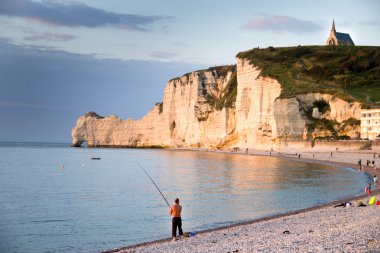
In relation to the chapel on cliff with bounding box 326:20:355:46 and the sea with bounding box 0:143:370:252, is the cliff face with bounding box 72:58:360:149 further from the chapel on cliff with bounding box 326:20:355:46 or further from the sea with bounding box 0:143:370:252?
the sea with bounding box 0:143:370:252

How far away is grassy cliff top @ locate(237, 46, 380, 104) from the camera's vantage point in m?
76.2

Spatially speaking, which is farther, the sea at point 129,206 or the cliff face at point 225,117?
the cliff face at point 225,117

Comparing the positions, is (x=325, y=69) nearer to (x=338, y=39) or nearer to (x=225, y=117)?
(x=225, y=117)

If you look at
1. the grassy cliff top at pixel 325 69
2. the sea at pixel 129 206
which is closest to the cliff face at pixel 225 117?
the grassy cliff top at pixel 325 69

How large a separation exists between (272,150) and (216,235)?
62.4 m

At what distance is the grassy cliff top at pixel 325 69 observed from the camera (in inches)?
3000

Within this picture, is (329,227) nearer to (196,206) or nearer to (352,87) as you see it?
(196,206)

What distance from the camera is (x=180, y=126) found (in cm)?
11731

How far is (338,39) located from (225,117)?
4210cm

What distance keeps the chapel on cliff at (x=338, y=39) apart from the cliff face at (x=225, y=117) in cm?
2768

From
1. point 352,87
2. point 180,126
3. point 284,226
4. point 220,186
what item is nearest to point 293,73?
point 352,87

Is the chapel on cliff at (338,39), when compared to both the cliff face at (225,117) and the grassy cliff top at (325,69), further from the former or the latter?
the cliff face at (225,117)

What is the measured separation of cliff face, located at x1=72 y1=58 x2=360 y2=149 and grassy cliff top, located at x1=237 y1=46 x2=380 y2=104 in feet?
5.39

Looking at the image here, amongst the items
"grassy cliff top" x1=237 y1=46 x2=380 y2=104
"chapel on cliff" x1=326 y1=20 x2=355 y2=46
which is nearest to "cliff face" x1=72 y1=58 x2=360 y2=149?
"grassy cliff top" x1=237 y1=46 x2=380 y2=104
